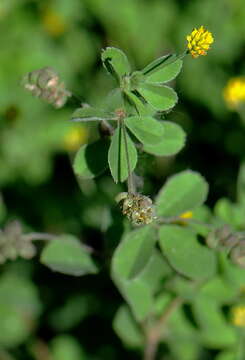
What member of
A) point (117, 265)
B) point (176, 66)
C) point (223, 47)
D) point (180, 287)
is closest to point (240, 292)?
point (180, 287)

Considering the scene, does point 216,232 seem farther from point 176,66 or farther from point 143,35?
point 143,35

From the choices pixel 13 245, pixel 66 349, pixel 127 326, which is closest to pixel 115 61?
pixel 13 245

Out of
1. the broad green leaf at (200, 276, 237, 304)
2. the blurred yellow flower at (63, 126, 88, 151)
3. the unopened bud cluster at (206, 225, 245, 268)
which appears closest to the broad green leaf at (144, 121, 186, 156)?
the unopened bud cluster at (206, 225, 245, 268)

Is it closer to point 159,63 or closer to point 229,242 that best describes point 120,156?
point 159,63

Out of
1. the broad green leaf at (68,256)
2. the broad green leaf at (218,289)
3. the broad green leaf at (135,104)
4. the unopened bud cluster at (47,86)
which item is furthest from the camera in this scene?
the broad green leaf at (218,289)

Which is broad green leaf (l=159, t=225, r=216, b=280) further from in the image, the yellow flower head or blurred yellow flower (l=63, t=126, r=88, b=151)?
blurred yellow flower (l=63, t=126, r=88, b=151)

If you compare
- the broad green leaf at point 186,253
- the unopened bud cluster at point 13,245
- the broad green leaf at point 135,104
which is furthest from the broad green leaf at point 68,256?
the broad green leaf at point 135,104

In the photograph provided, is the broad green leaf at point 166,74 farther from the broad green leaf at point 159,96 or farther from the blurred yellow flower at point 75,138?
the blurred yellow flower at point 75,138
